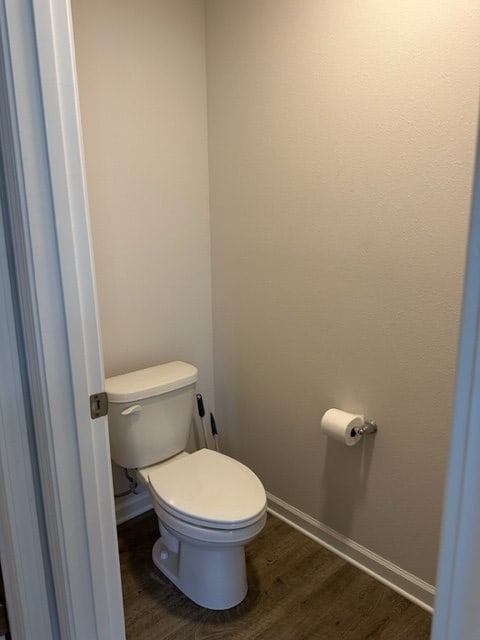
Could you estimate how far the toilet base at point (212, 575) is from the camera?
168 cm

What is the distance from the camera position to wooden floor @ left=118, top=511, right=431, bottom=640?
162 cm

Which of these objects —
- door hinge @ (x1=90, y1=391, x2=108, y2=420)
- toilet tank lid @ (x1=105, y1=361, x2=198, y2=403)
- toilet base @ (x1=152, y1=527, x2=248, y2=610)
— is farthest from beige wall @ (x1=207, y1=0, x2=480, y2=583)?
door hinge @ (x1=90, y1=391, x2=108, y2=420)

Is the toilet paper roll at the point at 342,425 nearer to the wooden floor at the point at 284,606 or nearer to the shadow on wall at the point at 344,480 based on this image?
the shadow on wall at the point at 344,480

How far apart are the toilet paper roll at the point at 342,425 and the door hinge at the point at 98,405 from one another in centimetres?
93

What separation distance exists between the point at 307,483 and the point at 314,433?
246 mm

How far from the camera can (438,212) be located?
4.79ft

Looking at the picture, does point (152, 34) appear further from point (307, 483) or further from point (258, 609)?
point (258, 609)

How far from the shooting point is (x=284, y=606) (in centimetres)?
172

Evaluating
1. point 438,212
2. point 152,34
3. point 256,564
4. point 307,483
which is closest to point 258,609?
point 256,564

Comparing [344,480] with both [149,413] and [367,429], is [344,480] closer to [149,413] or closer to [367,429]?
[367,429]

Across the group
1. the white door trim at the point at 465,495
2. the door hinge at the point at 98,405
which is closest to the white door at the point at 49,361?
the door hinge at the point at 98,405

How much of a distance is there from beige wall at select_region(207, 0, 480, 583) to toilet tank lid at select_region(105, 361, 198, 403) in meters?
0.36

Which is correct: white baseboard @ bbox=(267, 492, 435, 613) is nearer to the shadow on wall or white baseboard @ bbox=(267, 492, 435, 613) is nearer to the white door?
the shadow on wall

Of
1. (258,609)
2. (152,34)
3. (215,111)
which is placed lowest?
(258,609)
